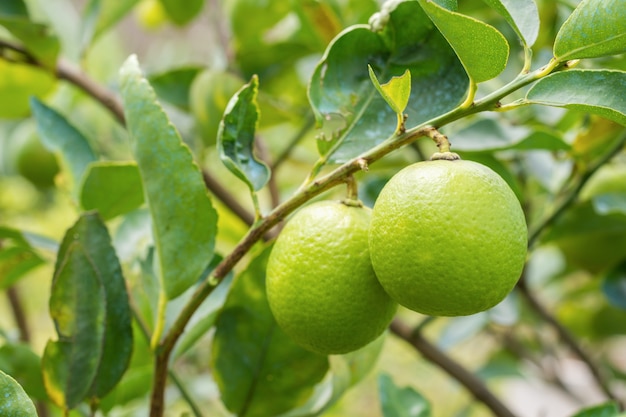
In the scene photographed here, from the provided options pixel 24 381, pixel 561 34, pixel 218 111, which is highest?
pixel 561 34

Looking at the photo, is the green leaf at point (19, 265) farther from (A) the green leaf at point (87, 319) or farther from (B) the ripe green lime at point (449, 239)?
(B) the ripe green lime at point (449, 239)

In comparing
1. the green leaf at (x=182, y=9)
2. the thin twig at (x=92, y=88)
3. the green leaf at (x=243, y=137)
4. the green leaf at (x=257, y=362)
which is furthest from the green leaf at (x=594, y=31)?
the green leaf at (x=182, y=9)

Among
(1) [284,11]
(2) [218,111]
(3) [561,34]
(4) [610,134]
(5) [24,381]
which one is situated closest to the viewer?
(3) [561,34]

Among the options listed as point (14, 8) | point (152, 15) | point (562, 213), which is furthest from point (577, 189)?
point (152, 15)

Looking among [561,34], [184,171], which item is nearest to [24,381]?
[184,171]

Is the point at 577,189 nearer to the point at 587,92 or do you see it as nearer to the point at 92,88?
the point at 587,92

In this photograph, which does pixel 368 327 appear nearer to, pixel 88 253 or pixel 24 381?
pixel 88 253
